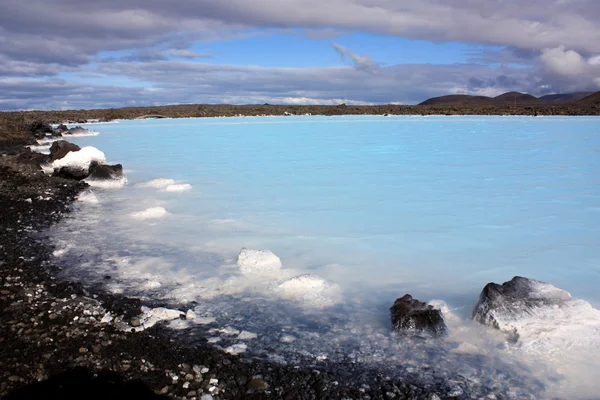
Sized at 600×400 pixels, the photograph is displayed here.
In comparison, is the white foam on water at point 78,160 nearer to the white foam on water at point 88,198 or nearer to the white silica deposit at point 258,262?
the white foam on water at point 88,198

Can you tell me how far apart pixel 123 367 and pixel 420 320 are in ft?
7.07

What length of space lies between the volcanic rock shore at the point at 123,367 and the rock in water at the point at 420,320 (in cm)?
65

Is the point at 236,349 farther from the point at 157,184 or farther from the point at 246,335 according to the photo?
the point at 157,184

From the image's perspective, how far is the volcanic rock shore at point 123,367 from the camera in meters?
2.89

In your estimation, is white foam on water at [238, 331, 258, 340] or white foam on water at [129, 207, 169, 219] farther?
white foam on water at [129, 207, 169, 219]

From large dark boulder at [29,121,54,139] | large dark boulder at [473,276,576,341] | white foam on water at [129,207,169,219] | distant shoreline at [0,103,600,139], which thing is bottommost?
white foam on water at [129,207,169,219]

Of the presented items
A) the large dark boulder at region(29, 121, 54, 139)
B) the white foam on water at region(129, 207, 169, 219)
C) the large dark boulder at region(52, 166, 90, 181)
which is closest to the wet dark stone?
the white foam on water at region(129, 207, 169, 219)

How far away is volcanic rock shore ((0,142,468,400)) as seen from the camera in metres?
2.89

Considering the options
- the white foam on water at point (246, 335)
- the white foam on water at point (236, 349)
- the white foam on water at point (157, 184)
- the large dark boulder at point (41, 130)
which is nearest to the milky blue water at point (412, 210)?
the white foam on water at point (157, 184)

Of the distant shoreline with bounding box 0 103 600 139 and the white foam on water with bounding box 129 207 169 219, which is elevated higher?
the distant shoreline with bounding box 0 103 600 139

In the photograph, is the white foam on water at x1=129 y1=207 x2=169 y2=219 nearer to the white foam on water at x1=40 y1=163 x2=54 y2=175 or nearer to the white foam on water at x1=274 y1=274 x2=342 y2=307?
the white foam on water at x1=274 y1=274 x2=342 y2=307

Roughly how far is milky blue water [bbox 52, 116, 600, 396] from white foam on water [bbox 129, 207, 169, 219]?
0.20 metres

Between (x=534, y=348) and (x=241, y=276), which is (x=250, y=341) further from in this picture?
(x=534, y=348)

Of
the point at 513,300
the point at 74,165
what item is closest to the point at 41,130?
the point at 74,165
